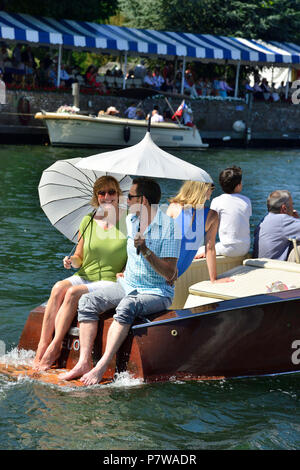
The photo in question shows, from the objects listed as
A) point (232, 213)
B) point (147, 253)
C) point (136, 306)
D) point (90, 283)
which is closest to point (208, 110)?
point (232, 213)

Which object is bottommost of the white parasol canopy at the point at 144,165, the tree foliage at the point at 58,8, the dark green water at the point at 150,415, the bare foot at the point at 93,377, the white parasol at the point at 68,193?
the dark green water at the point at 150,415

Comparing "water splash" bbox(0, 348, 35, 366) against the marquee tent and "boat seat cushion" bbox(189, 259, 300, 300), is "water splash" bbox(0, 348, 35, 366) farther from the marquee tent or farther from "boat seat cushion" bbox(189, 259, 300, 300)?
the marquee tent

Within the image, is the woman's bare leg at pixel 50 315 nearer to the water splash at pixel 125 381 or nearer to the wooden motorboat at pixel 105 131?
the water splash at pixel 125 381

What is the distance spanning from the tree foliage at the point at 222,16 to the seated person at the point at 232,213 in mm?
33512

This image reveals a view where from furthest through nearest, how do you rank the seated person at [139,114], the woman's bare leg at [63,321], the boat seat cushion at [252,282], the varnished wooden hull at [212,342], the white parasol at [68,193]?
the seated person at [139,114]
the white parasol at [68,193]
the boat seat cushion at [252,282]
the woman's bare leg at [63,321]
the varnished wooden hull at [212,342]

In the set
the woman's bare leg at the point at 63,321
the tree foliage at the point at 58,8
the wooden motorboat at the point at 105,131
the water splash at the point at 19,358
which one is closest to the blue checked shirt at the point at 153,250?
the woman's bare leg at the point at 63,321

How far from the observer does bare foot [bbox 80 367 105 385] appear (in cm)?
586

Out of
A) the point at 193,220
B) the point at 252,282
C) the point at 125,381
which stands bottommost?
the point at 125,381

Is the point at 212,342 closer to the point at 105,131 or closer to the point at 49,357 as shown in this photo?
the point at 49,357

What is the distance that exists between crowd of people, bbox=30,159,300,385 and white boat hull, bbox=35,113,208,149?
19334 mm

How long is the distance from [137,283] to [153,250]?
1.01 feet

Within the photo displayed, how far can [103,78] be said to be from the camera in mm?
31625

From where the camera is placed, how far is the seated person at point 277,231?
7.43 metres
